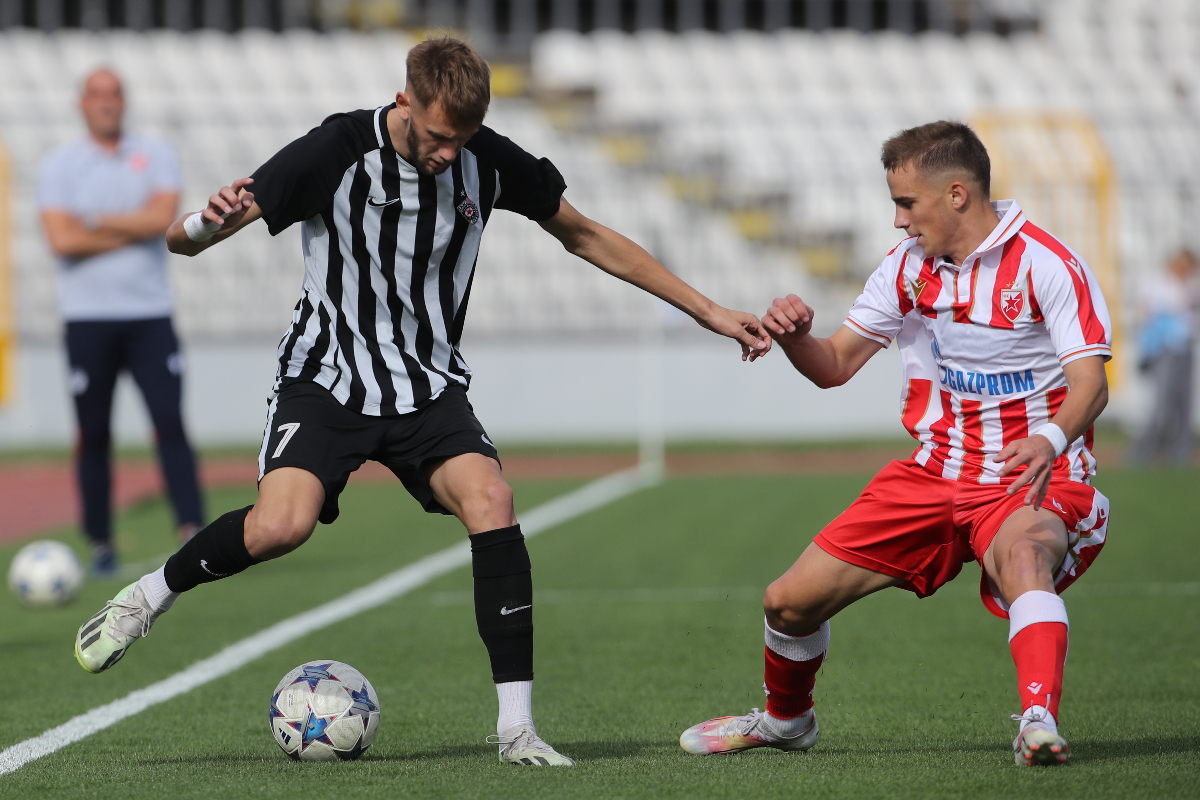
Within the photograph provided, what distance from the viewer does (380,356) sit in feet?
12.6

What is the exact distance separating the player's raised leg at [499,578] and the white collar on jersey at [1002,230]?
1.28 meters

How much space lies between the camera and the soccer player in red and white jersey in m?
3.52

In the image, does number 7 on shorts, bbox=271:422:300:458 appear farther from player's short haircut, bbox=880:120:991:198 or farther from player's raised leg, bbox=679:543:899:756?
player's short haircut, bbox=880:120:991:198

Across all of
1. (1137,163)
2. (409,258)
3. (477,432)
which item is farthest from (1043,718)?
(1137,163)

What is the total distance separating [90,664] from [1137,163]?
50.1 feet

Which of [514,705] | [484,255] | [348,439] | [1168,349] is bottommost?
[1168,349]

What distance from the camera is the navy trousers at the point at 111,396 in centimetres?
713

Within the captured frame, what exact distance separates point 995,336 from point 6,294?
14.9 metres

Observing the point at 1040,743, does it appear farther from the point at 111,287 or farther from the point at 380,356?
the point at 111,287

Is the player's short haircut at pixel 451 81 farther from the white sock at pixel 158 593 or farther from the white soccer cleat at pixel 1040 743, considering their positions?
the white soccer cleat at pixel 1040 743

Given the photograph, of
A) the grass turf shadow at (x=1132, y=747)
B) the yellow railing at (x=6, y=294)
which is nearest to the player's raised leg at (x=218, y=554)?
the grass turf shadow at (x=1132, y=747)

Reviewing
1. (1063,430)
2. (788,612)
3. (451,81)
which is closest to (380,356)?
(451,81)

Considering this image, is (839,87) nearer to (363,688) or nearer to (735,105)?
(735,105)

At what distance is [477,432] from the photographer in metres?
3.88
